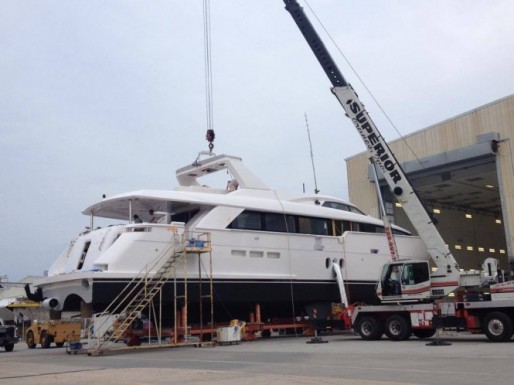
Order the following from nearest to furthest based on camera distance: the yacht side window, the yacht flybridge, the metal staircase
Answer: the metal staircase
the yacht flybridge
the yacht side window

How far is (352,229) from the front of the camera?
74.8ft

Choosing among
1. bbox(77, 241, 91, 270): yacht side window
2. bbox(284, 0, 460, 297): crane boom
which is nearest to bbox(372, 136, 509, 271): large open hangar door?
bbox(284, 0, 460, 297): crane boom

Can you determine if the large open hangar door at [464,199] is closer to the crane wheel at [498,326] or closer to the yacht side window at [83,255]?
the crane wheel at [498,326]

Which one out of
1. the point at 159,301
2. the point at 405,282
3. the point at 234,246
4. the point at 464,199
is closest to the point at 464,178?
the point at 464,199

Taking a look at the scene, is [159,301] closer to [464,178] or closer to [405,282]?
[405,282]

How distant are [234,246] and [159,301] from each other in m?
3.08

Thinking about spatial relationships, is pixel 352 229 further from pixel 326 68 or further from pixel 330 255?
pixel 326 68

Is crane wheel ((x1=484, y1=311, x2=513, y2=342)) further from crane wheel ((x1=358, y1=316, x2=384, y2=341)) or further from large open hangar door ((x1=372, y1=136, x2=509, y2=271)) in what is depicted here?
large open hangar door ((x1=372, y1=136, x2=509, y2=271))

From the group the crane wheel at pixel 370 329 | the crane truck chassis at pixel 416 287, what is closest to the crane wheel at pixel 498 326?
the crane truck chassis at pixel 416 287

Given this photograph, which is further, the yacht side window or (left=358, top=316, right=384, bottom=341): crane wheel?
the yacht side window

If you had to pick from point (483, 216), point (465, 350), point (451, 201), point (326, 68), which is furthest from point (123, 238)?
point (483, 216)

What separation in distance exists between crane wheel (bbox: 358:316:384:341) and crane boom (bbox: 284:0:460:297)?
185 cm

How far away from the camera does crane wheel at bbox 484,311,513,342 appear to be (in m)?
14.3

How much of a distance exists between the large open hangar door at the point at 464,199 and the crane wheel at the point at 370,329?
4.80 m
